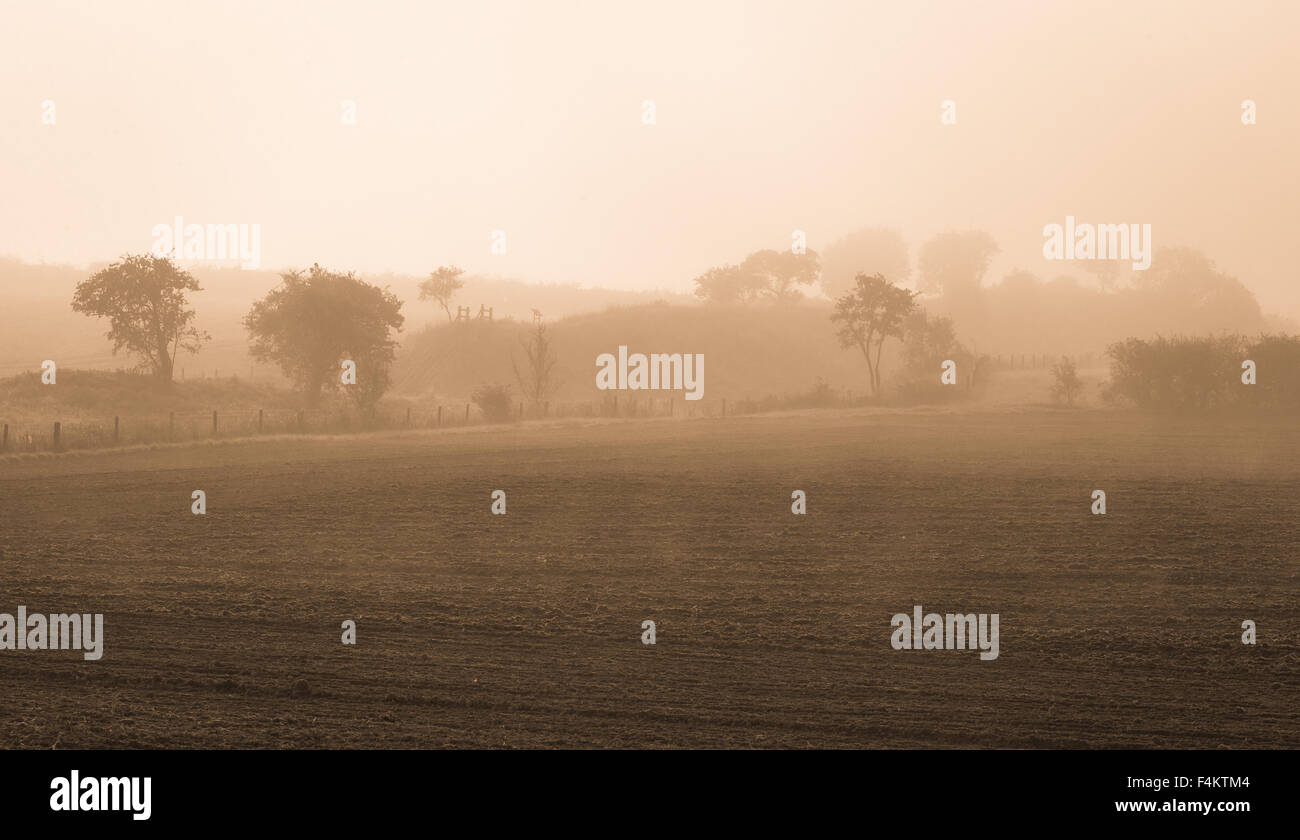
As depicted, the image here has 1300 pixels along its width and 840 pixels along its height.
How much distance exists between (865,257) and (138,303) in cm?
12116

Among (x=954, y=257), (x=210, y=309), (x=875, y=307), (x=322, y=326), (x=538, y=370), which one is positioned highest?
(x=954, y=257)

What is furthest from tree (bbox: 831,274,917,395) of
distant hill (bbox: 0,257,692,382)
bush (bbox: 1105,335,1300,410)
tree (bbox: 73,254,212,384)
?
tree (bbox: 73,254,212,384)

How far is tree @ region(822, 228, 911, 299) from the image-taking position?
533ft

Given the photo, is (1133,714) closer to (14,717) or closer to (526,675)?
(526,675)

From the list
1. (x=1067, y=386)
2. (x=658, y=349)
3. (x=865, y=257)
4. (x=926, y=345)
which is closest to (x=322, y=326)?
(x=658, y=349)

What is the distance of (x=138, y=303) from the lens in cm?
6425

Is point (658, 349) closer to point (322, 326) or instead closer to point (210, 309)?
point (322, 326)

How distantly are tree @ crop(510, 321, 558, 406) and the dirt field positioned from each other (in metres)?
37.9

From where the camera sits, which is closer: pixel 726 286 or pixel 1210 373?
pixel 1210 373

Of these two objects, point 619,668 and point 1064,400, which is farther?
point 1064,400

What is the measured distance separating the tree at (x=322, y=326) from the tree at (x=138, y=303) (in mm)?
6578

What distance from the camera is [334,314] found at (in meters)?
68.5
